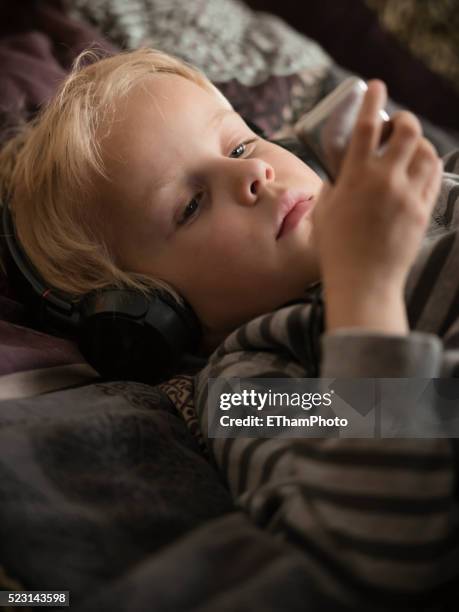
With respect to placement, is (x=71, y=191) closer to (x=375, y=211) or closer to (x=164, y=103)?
(x=164, y=103)

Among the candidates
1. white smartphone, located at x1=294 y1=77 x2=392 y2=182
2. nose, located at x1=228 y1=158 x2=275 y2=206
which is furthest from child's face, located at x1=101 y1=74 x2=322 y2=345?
white smartphone, located at x1=294 y1=77 x2=392 y2=182

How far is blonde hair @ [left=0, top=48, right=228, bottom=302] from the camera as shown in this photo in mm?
958

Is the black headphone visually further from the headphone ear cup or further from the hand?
the hand

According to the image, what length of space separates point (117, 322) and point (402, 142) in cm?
43

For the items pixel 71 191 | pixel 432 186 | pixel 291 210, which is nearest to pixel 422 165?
pixel 432 186

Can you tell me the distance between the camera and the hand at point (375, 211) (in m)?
0.60

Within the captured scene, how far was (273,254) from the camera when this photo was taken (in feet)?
2.80

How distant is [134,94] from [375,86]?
0.45 m

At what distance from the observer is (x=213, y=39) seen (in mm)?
1436

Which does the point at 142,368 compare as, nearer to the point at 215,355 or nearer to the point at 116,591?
the point at 215,355

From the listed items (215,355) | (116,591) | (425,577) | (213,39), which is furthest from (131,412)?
(213,39)

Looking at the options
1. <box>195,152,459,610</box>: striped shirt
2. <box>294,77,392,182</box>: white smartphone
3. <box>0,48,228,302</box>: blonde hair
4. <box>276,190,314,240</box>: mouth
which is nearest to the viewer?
<box>195,152,459,610</box>: striped shirt

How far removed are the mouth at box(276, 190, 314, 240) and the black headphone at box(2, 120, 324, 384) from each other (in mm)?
174

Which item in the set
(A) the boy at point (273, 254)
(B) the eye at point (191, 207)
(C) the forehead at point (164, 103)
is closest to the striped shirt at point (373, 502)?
(A) the boy at point (273, 254)
